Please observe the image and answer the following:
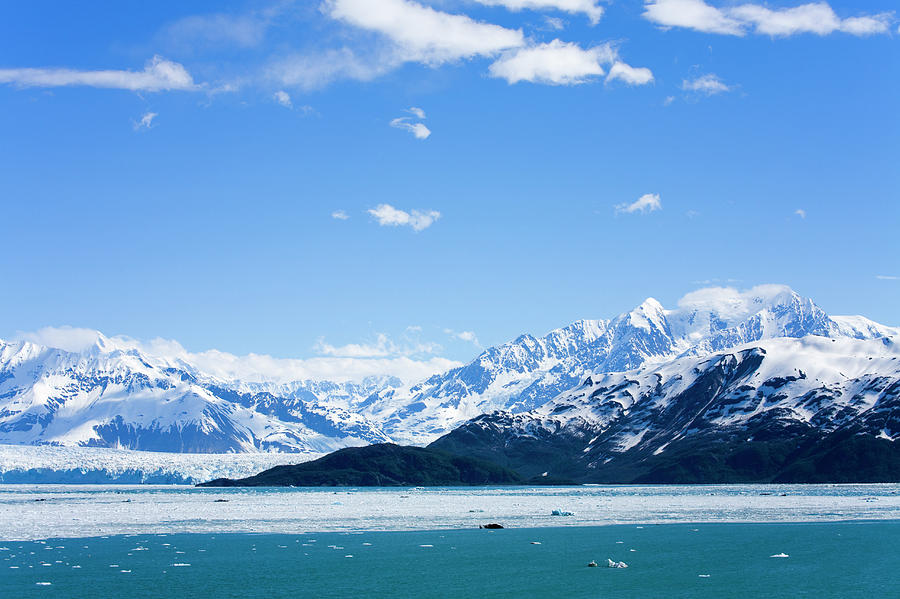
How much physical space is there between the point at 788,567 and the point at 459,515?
75.9 m

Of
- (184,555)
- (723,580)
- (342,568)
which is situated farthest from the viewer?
(184,555)

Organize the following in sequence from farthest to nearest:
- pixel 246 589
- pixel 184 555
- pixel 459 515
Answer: pixel 459 515
pixel 184 555
pixel 246 589

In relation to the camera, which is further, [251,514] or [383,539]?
[251,514]

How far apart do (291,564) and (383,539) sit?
77.3 feet

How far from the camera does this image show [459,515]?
14450cm

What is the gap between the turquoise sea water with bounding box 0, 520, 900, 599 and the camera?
62.2 metres

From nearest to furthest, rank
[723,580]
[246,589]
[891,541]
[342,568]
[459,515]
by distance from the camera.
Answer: [246,589], [723,580], [342,568], [891,541], [459,515]

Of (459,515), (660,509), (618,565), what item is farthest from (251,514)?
(618,565)

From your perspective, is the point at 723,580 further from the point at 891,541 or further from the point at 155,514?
the point at 155,514

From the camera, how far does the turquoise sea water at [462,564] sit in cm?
6216

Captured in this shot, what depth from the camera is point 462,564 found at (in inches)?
3019

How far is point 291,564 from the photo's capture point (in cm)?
7588

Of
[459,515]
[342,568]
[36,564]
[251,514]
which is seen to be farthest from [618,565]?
[251,514]

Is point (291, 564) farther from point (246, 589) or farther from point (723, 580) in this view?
point (723, 580)
